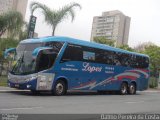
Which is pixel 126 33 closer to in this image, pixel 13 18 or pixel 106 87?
pixel 13 18

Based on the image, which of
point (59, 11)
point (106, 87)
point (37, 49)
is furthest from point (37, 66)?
point (59, 11)

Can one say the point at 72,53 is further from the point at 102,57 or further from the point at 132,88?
the point at 132,88

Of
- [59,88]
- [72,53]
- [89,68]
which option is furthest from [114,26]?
[59,88]

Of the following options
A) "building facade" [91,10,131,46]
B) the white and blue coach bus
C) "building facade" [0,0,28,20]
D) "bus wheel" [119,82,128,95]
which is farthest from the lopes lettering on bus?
"building facade" [91,10,131,46]

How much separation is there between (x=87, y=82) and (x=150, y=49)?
36.3 m

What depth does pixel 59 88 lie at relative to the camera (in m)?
21.8

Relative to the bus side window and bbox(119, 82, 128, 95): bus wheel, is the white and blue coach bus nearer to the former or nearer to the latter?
the bus side window

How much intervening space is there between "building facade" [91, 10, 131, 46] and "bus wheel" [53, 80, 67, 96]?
83373 millimetres

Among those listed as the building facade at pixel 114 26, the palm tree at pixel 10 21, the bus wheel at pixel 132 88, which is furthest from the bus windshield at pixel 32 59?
the building facade at pixel 114 26

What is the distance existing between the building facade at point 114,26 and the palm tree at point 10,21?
6761 cm

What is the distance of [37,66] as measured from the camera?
20234mm

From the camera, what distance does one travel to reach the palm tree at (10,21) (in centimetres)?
3844

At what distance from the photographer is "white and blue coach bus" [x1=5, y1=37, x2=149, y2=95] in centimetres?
2039

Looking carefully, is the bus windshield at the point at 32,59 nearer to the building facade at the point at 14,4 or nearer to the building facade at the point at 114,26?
the building facade at the point at 14,4
